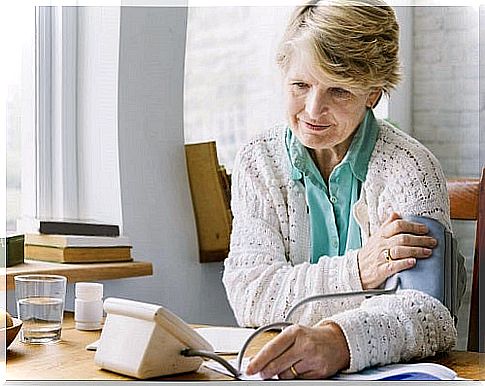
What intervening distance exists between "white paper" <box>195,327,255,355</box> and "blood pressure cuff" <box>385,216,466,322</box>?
0.76ft

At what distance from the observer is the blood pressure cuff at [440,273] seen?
4.65 feet

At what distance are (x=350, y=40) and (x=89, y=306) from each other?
0.58 meters

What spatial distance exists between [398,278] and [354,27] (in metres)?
0.38

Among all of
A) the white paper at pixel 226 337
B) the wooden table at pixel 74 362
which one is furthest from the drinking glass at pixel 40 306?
the white paper at pixel 226 337

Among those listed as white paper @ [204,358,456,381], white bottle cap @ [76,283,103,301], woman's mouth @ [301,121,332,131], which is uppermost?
woman's mouth @ [301,121,332,131]

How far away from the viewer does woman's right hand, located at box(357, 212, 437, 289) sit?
1.42 meters

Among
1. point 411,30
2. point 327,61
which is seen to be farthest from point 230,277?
point 411,30

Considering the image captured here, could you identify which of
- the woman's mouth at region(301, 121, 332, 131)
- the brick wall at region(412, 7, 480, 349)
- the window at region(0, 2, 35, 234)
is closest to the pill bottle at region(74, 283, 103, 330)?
the window at region(0, 2, 35, 234)

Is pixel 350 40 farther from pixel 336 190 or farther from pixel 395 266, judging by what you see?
pixel 395 266

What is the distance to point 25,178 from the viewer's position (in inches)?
60.6

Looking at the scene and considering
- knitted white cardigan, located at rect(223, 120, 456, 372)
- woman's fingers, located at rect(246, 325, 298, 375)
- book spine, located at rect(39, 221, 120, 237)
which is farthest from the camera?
book spine, located at rect(39, 221, 120, 237)

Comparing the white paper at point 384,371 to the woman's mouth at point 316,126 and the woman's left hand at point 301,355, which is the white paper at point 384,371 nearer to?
the woman's left hand at point 301,355

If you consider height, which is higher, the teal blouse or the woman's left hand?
the teal blouse

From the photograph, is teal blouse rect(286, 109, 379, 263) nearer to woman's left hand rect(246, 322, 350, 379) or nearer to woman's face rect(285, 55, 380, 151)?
woman's face rect(285, 55, 380, 151)
